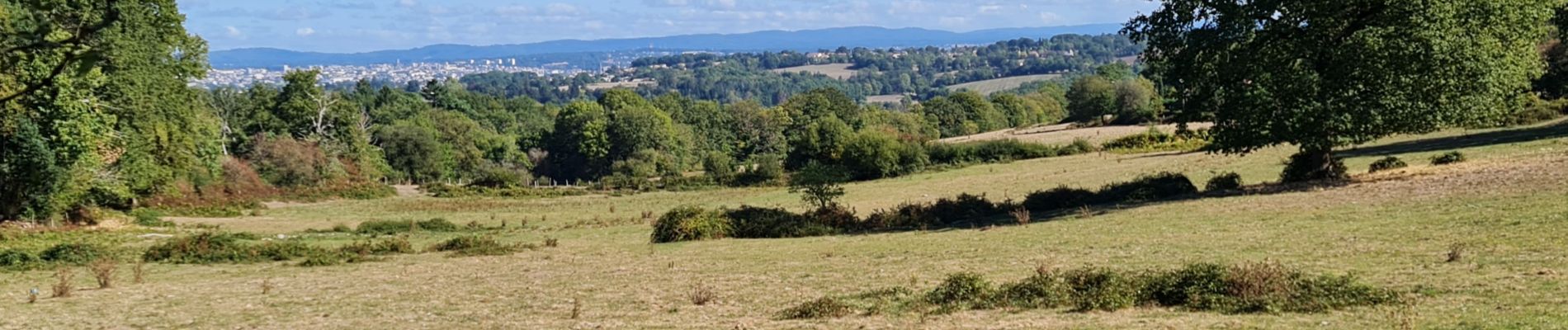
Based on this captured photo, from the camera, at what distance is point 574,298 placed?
18.3 meters

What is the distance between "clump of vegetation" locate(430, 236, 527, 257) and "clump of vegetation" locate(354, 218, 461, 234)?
401 inches

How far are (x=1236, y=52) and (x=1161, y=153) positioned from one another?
3417 centimetres

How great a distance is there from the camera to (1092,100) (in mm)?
126938

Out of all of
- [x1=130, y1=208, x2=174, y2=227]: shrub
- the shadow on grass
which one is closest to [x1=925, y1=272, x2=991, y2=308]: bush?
the shadow on grass

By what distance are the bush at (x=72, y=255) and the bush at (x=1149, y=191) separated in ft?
90.2

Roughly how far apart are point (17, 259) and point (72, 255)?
1316mm

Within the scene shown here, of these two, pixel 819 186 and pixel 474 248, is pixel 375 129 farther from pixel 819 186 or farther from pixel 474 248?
pixel 474 248

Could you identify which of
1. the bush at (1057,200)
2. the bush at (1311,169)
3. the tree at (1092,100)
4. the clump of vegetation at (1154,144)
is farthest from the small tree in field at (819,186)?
the tree at (1092,100)

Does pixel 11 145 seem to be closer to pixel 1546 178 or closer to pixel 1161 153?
pixel 1546 178

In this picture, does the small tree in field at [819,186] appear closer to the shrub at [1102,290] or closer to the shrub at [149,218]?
the shrub at [1102,290]

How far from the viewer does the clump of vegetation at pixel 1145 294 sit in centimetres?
1324

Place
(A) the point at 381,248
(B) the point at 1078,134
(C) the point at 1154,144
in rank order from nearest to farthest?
(A) the point at 381,248 → (C) the point at 1154,144 → (B) the point at 1078,134

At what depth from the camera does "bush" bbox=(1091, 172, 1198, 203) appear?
34312 millimetres

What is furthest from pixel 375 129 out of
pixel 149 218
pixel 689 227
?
pixel 689 227
